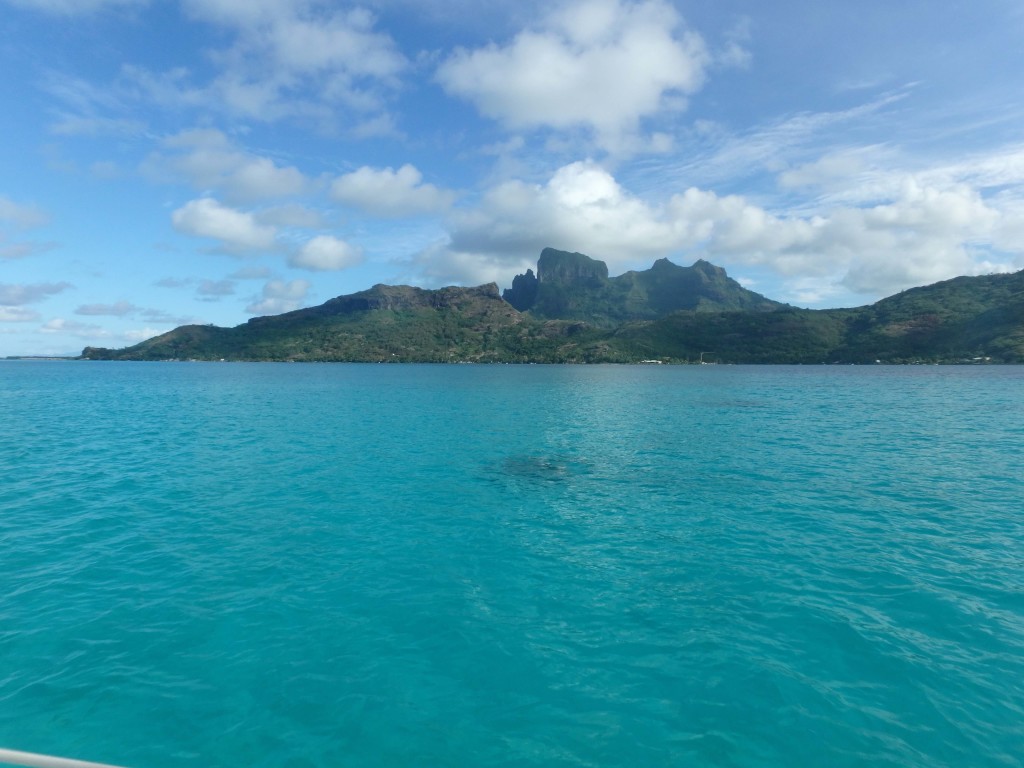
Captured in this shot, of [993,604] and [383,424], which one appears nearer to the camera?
[993,604]

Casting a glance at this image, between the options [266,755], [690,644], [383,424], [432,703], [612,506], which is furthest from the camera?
[383,424]

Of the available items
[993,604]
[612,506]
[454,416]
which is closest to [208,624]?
[612,506]

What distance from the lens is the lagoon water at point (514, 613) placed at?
1447 cm

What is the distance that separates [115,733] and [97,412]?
3916 inches

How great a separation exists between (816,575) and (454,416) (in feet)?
232

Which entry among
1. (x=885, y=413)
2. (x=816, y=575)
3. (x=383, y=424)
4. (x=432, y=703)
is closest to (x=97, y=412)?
(x=383, y=424)

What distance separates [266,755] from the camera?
13.7 metres

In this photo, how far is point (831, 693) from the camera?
1608 centimetres

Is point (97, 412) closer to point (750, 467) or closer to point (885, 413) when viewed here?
point (750, 467)

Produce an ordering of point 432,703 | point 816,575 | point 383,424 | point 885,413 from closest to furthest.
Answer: point 432,703 → point 816,575 → point 383,424 → point 885,413

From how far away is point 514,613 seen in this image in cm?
2119

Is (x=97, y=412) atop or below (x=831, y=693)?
atop

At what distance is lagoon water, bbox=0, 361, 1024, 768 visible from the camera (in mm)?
14469

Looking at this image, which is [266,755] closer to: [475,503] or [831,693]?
[831,693]
